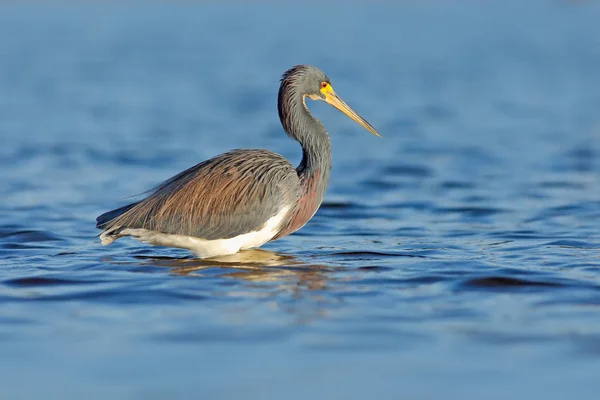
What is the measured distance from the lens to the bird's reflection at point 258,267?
875 centimetres

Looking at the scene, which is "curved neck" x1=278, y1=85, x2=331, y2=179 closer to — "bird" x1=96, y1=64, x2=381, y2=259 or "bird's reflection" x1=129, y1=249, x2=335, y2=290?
"bird" x1=96, y1=64, x2=381, y2=259

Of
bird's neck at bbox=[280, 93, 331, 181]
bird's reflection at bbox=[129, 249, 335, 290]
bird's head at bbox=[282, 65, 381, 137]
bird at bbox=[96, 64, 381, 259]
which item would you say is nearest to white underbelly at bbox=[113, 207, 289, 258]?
bird at bbox=[96, 64, 381, 259]

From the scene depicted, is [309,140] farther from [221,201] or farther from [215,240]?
[215,240]

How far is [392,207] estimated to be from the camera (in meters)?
12.9

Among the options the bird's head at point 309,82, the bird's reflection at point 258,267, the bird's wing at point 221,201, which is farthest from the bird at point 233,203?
the bird's head at point 309,82

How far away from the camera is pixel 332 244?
423 inches

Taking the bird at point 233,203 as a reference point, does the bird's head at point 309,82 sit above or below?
above

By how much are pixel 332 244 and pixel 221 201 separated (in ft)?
6.16

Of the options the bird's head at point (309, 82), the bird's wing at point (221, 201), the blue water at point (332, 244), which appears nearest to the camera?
the blue water at point (332, 244)

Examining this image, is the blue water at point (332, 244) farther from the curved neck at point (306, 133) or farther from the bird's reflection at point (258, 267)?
the curved neck at point (306, 133)

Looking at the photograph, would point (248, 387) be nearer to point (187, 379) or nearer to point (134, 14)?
point (187, 379)

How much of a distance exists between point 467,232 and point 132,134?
875 cm

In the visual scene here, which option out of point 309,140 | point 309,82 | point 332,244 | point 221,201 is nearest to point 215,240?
point 221,201

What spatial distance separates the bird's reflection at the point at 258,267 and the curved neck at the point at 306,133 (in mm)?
812
